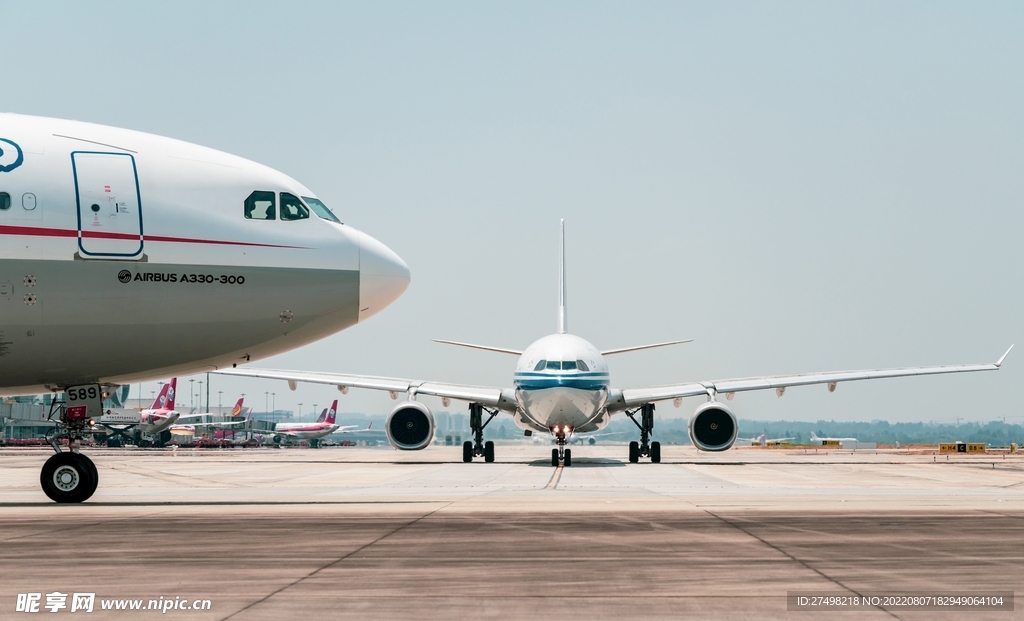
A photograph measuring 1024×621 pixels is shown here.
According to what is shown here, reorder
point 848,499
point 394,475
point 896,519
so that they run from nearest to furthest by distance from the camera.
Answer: point 896,519, point 848,499, point 394,475

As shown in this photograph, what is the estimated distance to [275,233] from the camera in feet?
52.2

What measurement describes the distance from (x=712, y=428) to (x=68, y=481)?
22090 mm

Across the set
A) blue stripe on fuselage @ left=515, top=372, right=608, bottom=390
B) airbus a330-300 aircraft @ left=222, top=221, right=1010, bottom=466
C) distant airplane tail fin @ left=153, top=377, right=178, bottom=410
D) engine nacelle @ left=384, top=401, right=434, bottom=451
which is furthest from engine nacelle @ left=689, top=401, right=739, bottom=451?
distant airplane tail fin @ left=153, top=377, right=178, bottom=410

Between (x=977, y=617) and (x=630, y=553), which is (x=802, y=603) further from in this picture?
(x=630, y=553)

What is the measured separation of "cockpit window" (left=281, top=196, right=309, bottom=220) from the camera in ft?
53.0

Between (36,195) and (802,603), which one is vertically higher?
(36,195)

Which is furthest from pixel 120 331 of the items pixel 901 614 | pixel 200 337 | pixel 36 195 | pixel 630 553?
pixel 901 614

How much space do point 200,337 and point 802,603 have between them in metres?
11.1

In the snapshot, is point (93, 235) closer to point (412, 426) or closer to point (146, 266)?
point (146, 266)

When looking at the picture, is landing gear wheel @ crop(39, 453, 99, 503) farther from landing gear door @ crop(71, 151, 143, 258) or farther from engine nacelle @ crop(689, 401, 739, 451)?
engine nacelle @ crop(689, 401, 739, 451)

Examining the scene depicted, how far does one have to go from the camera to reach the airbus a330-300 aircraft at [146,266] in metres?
14.6

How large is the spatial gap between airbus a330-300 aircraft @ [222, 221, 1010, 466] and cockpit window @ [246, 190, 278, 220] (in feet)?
50.7

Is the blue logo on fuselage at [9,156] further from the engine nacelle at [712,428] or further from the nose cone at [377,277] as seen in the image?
the engine nacelle at [712,428]

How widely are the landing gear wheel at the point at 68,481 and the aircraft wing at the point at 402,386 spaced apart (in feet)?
61.3
